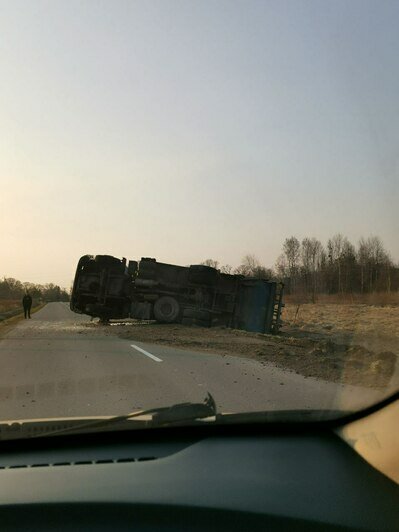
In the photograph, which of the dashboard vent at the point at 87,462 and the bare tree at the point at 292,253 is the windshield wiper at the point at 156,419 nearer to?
the dashboard vent at the point at 87,462

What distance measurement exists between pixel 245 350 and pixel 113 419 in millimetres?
13035

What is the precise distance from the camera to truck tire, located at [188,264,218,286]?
2458 cm

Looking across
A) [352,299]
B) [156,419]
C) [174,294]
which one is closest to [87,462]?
[156,419]

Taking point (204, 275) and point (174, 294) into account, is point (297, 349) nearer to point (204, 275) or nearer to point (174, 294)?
point (204, 275)

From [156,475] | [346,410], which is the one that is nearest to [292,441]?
[346,410]

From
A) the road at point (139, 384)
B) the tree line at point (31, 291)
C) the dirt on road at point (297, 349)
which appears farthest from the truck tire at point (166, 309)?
the tree line at point (31, 291)

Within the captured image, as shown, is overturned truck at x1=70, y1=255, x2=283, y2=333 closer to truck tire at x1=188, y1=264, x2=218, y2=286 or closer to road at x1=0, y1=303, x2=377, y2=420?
truck tire at x1=188, y1=264, x2=218, y2=286

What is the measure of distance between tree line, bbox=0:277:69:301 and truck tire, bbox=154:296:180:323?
96051 mm

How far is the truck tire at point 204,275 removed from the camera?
80.6ft

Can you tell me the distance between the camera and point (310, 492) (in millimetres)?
2939

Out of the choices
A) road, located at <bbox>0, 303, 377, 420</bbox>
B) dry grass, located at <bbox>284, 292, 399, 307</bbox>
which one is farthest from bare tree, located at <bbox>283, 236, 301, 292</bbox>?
road, located at <bbox>0, 303, 377, 420</bbox>

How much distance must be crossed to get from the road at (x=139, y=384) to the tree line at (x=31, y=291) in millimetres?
107128

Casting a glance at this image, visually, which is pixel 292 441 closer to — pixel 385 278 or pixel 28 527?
pixel 28 527

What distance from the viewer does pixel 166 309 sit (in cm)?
2522
